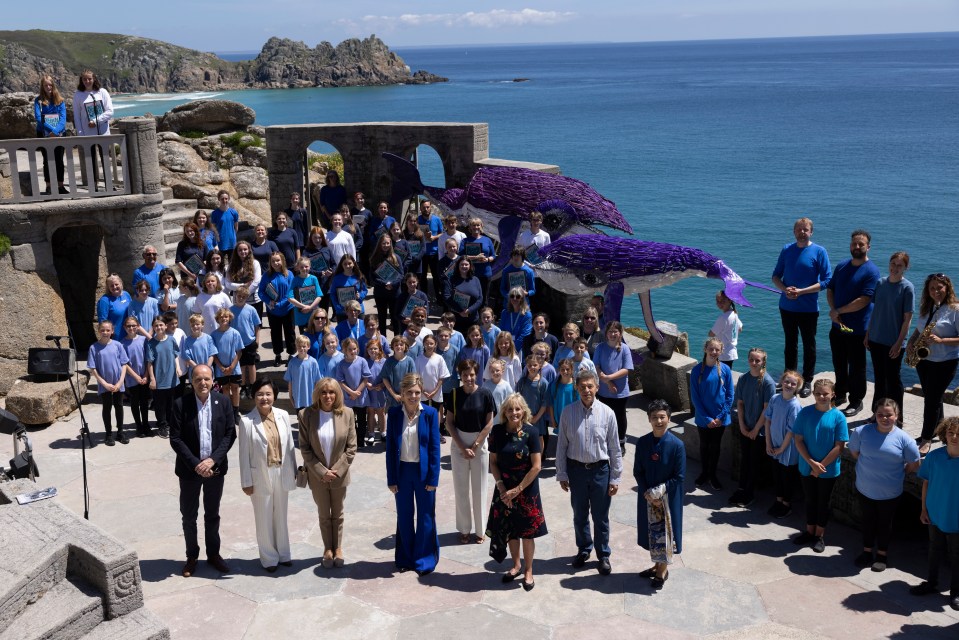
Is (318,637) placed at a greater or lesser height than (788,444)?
lesser

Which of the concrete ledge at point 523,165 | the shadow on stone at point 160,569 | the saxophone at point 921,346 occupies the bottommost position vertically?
the shadow on stone at point 160,569

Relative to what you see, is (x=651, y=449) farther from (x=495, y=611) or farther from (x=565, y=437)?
(x=495, y=611)

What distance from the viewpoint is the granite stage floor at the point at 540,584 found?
22.9ft

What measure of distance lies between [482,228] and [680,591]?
20.4 feet

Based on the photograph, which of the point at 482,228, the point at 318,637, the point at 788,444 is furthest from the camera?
the point at 482,228

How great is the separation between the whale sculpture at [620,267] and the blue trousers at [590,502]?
3.63 m

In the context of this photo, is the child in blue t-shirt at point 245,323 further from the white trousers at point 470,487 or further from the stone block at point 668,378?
the stone block at point 668,378

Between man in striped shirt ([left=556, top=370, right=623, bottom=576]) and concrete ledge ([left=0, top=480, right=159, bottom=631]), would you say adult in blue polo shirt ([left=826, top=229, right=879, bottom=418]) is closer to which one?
man in striped shirt ([left=556, top=370, right=623, bottom=576])

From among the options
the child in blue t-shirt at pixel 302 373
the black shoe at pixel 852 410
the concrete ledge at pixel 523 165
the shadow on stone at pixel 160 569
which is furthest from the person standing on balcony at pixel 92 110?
the black shoe at pixel 852 410

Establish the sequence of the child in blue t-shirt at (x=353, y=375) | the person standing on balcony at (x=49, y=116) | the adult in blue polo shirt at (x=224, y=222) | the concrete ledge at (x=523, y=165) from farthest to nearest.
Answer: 1. the concrete ledge at (x=523, y=165)
2. the adult in blue polo shirt at (x=224, y=222)
3. the person standing on balcony at (x=49, y=116)
4. the child in blue t-shirt at (x=353, y=375)

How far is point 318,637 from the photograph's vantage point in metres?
6.82

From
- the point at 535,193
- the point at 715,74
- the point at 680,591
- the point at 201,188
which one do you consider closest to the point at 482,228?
the point at 535,193

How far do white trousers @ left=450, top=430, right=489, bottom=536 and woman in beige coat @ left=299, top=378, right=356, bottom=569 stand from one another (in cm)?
98

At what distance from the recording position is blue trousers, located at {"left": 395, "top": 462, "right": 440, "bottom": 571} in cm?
770
